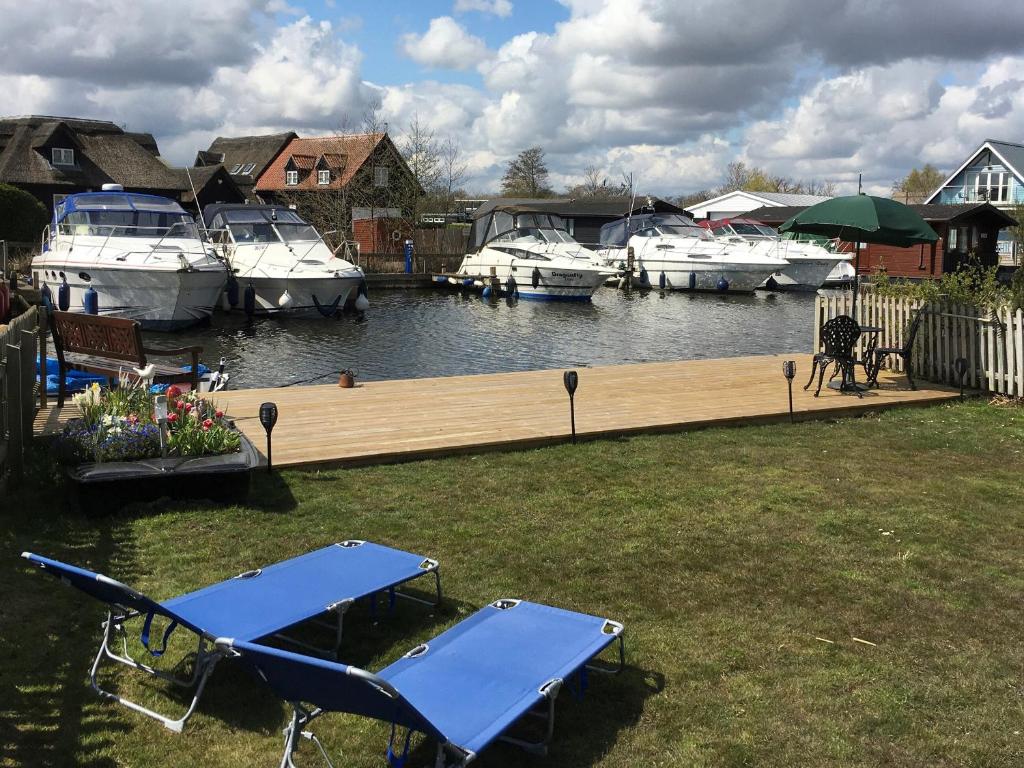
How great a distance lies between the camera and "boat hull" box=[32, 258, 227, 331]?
81.8 ft

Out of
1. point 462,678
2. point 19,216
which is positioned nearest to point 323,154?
point 19,216

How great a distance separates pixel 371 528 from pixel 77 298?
842 inches

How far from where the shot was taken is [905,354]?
40.3ft

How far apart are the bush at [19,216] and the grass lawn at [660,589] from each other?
39966mm

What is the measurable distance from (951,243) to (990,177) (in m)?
29.9

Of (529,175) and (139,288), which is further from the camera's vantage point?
(529,175)

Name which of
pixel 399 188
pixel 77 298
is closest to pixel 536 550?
pixel 77 298

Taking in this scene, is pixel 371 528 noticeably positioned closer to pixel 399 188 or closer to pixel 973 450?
pixel 973 450

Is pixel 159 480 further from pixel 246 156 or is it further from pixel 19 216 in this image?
pixel 246 156

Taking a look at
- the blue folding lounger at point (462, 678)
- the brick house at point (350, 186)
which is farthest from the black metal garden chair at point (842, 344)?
the brick house at point (350, 186)

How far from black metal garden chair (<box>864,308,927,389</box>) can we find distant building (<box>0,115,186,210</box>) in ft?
170

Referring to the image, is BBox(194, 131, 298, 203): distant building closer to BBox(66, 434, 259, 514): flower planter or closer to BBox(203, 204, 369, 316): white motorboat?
BBox(203, 204, 369, 316): white motorboat

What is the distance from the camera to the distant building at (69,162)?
5444 centimetres

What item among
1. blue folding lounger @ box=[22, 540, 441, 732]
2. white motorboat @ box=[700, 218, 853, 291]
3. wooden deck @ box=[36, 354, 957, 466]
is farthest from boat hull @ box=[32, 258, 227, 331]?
white motorboat @ box=[700, 218, 853, 291]
